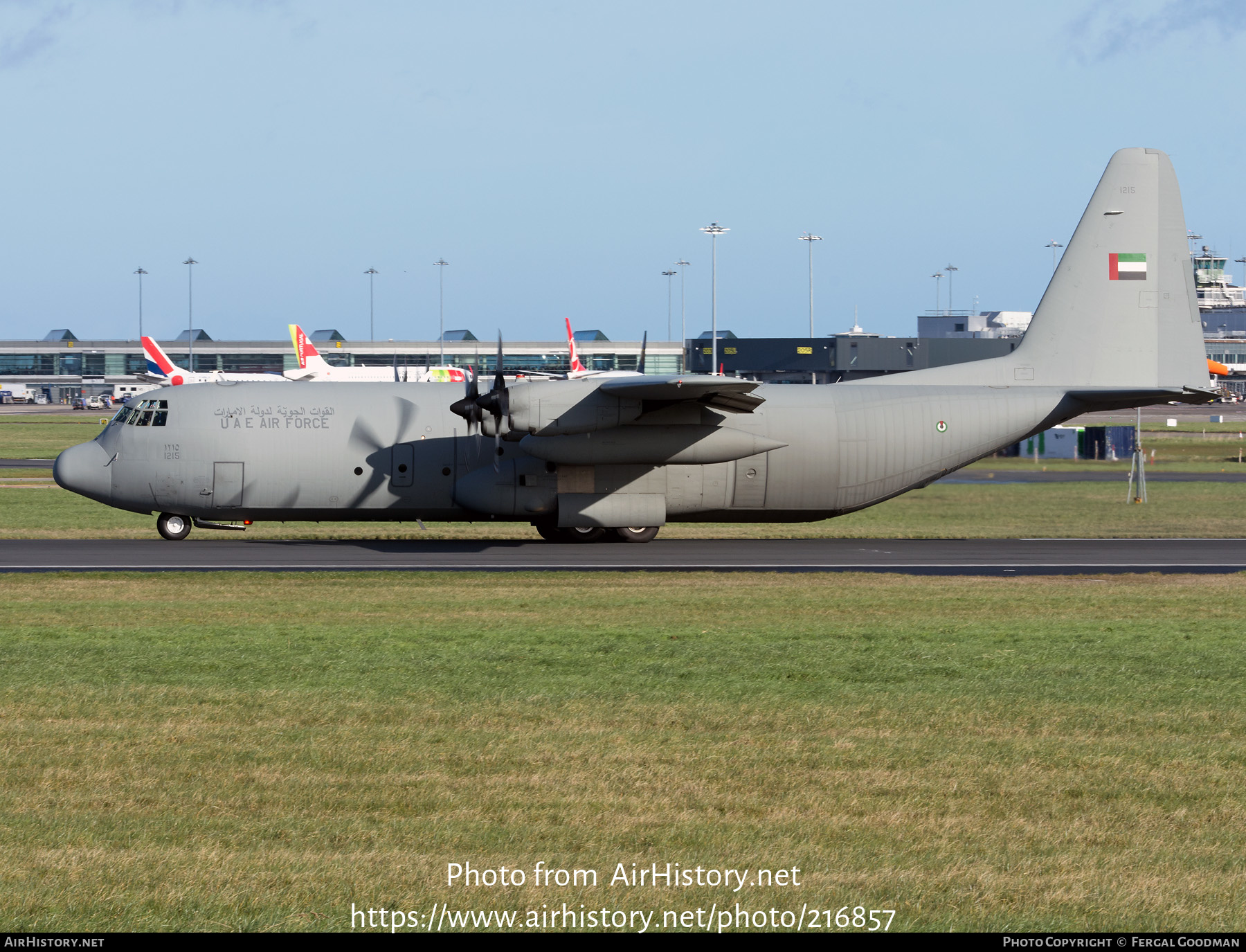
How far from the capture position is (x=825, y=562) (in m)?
27.5

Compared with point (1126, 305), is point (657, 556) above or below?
below

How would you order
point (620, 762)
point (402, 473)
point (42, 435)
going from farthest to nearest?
point (42, 435) < point (402, 473) < point (620, 762)

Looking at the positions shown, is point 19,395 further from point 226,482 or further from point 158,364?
point 226,482

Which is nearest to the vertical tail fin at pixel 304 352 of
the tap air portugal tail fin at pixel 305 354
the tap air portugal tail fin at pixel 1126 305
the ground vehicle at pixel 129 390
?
the tap air portugal tail fin at pixel 305 354

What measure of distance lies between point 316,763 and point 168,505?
21.6m

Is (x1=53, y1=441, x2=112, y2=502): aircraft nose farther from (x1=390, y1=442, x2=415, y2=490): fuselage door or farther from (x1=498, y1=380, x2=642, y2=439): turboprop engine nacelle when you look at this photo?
(x1=498, y1=380, x2=642, y2=439): turboprop engine nacelle

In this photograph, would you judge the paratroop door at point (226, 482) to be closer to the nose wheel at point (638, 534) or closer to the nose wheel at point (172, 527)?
the nose wheel at point (172, 527)

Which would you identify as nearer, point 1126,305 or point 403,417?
point 403,417

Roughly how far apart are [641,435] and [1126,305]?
13083 mm

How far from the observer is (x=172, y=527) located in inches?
1232

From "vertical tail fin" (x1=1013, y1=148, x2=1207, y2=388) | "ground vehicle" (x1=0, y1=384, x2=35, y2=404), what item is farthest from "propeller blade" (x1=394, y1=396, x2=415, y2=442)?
"ground vehicle" (x1=0, y1=384, x2=35, y2=404)

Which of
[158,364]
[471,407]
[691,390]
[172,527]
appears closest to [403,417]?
[471,407]
